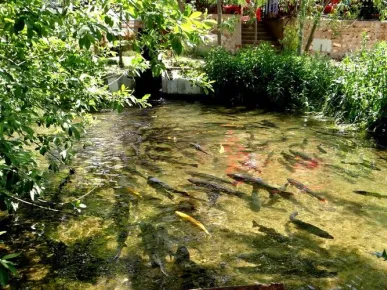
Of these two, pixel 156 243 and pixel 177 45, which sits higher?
pixel 177 45

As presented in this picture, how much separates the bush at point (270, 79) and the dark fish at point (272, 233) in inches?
292

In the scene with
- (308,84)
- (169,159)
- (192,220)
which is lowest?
(192,220)

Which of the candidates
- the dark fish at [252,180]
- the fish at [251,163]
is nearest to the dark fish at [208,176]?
the dark fish at [252,180]

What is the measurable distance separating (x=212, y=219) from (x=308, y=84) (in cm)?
785

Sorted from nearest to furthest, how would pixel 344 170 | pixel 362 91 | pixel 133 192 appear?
pixel 133 192 < pixel 344 170 < pixel 362 91

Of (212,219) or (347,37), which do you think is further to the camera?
(347,37)

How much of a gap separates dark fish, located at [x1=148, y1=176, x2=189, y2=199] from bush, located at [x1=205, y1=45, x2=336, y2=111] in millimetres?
6785

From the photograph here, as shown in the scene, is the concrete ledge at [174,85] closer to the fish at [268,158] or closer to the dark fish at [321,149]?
the dark fish at [321,149]

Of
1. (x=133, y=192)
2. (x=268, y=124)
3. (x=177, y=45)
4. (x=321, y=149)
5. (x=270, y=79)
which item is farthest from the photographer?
(x=270, y=79)

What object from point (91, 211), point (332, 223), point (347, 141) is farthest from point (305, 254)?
point (347, 141)

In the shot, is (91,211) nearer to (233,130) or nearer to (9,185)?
(9,185)

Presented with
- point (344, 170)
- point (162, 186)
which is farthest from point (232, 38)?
point (162, 186)

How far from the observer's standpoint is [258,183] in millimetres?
6918

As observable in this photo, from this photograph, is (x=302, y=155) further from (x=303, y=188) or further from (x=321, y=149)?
(x=303, y=188)
